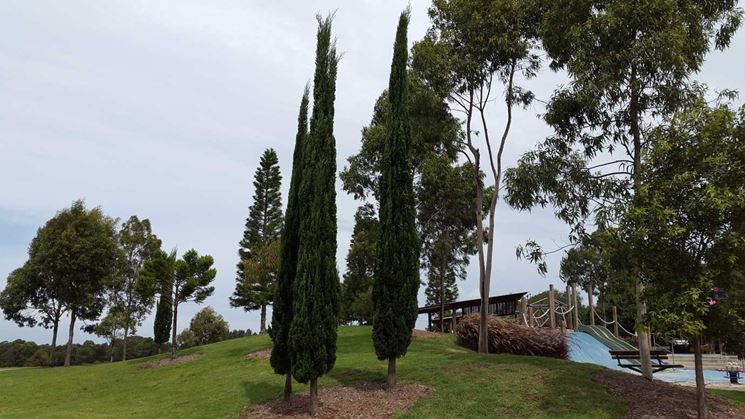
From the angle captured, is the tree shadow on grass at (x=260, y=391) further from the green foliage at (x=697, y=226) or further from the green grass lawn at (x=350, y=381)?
the green foliage at (x=697, y=226)

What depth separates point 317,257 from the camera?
32.2 ft

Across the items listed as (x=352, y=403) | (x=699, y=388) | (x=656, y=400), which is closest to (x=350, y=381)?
(x=352, y=403)

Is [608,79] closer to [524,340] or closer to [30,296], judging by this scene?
[524,340]

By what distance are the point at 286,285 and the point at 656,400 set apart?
7857mm

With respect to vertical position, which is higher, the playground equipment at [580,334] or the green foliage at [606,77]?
the green foliage at [606,77]

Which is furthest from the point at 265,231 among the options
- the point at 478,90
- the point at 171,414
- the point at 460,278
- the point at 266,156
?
the point at 171,414

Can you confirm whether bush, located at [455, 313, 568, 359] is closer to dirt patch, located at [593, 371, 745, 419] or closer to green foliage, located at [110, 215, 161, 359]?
dirt patch, located at [593, 371, 745, 419]

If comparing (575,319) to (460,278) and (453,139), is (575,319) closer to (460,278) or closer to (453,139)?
(460,278)

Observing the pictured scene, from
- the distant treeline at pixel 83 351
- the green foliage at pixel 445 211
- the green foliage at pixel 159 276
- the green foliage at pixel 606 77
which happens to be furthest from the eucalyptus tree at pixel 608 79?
the distant treeline at pixel 83 351

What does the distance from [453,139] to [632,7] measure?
907 cm

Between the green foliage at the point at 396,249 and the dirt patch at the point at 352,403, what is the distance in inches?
31.9

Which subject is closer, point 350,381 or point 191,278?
point 350,381

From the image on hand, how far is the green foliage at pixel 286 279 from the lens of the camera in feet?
35.3

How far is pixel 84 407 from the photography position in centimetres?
1287
